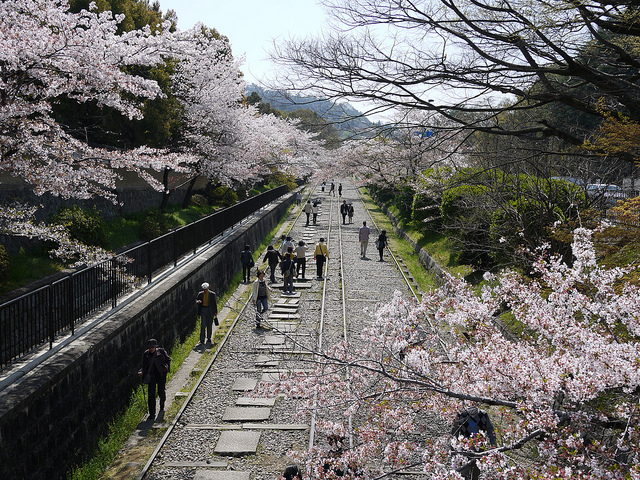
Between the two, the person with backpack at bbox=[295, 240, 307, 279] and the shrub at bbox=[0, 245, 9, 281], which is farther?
the person with backpack at bbox=[295, 240, 307, 279]

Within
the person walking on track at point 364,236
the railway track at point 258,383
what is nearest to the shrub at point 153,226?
the railway track at point 258,383

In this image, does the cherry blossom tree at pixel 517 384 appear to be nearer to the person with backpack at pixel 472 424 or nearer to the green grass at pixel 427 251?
the person with backpack at pixel 472 424

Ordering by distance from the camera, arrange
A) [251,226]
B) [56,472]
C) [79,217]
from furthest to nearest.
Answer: [251,226] < [79,217] < [56,472]

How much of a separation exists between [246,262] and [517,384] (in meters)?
15.3

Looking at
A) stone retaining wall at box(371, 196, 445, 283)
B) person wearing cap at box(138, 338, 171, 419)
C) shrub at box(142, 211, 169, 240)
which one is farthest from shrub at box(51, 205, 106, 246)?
stone retaining wall at box(371, 196, 445, 283)

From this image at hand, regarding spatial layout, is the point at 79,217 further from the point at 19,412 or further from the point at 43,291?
the point at 19,412

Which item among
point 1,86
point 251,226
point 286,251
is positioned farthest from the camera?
point 251,226

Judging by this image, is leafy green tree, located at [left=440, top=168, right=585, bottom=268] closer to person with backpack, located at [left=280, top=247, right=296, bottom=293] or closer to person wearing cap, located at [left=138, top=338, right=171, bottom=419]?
person with backpack, located at [left=280, top=247, right=296, bottom=293]

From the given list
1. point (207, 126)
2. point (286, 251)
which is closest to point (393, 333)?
point (286, 251)

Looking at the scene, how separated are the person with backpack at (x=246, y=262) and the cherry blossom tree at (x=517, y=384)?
472 inches

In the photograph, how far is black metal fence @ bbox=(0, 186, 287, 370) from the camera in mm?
7137

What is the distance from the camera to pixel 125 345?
9.57 meters

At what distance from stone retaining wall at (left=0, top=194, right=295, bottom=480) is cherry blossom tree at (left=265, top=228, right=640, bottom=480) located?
9.65 feet

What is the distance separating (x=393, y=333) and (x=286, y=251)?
12.4m
